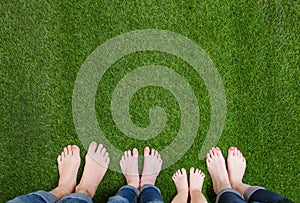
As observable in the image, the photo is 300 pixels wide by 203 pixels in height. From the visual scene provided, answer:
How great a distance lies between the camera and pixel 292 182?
1426 mm

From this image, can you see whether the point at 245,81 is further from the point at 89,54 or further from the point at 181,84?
the point at 89,54

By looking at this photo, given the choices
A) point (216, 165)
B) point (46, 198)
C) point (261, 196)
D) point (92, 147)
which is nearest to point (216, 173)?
point (216, 165)

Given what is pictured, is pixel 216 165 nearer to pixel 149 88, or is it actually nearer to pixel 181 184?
pixel 181 184

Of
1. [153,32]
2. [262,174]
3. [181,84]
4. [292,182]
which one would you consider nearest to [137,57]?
[153,32]

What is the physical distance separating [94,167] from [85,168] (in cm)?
5

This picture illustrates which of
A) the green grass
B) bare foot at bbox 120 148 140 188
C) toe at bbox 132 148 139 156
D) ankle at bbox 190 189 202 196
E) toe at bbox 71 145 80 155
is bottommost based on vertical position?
ankle at bbox 190 189 202 196

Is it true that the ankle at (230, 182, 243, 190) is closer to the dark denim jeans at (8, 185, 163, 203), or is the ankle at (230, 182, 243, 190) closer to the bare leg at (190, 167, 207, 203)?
the bare leg at (190, 167, 207, 203)

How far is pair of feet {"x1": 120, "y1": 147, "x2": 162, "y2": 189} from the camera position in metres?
1.42

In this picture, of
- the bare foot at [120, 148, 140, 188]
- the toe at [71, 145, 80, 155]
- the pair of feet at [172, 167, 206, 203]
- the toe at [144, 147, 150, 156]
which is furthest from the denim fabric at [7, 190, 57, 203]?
the pair of feet at [172, 167, 206, 203]

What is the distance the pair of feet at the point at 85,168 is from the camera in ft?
4.53

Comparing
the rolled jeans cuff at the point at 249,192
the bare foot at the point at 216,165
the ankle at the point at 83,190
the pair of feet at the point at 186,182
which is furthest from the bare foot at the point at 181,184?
the ankle at the point at 83,190

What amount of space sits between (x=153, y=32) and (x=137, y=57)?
0.14m

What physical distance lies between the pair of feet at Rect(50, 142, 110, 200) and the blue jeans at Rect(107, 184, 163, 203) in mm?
154

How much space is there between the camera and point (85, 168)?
56.3 inches
